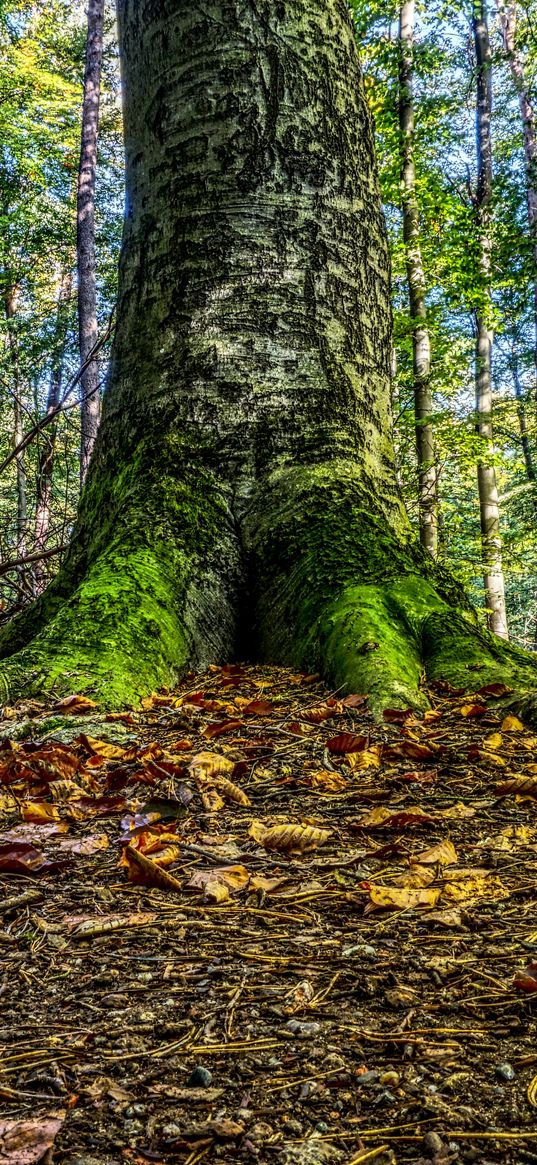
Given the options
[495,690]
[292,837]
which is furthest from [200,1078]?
[495,690]

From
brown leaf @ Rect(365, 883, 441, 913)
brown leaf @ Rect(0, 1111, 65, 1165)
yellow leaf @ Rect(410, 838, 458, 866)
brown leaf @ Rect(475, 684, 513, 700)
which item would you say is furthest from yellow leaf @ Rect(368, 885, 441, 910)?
brown leaf @ Rect(475, 684, 513, 700)

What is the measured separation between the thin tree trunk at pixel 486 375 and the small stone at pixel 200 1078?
41.0 ft

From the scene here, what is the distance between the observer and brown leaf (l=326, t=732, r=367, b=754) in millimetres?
2373

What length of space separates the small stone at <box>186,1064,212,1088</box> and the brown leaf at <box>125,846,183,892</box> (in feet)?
2.00

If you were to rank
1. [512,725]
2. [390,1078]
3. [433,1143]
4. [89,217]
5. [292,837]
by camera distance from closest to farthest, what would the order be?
[433,1143] → [390,1078] → [292,837] → [512,725] → [89,217]

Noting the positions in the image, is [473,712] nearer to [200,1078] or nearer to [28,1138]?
→ [200,1078]

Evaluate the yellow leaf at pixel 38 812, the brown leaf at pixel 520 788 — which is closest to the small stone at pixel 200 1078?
the yellow leaf at pixel 38 812

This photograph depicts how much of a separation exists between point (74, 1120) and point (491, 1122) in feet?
1.58

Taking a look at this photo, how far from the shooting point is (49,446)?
4191 mm

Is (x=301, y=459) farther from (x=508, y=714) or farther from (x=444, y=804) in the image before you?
(x=444, y=804)

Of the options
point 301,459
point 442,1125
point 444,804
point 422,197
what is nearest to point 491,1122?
point 442,1125

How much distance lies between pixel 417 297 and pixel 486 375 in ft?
10.9

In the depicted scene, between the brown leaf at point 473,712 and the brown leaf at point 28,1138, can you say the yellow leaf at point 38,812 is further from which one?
the brown leaf at point 473,712

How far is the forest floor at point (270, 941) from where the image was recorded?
93cm
